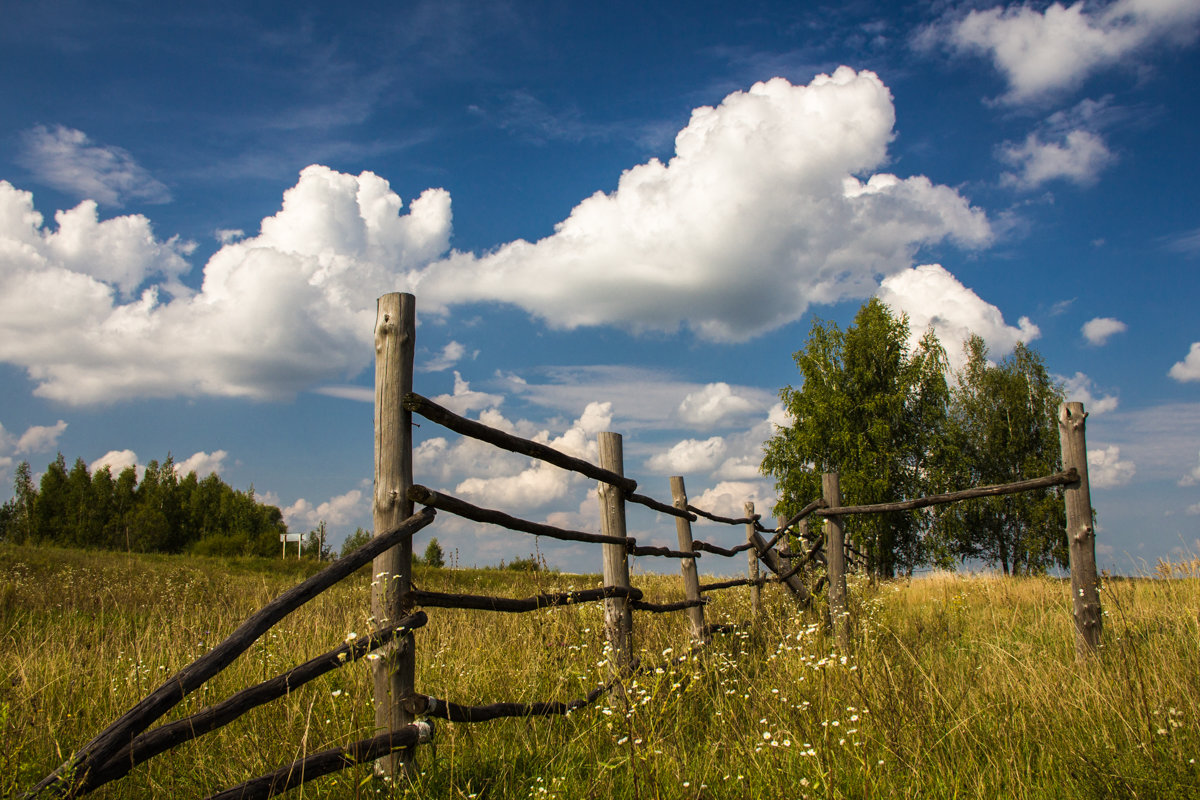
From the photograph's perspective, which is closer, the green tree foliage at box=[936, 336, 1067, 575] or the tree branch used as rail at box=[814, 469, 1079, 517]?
the tree branch used as rail at box=[814, 469, 1079, 517]

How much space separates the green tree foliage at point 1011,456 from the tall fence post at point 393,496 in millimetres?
27198

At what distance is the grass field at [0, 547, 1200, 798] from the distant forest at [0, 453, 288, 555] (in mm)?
43295

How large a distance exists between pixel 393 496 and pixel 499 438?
0.66 metres

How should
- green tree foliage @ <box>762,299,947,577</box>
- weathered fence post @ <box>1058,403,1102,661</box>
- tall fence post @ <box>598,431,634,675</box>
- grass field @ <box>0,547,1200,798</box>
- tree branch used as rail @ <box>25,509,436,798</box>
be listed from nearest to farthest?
1. tree branch used as rail @ <box>25,509,436,798</box>
2. grass field @ <box>0,547,1200,798</box>
3. tall fence post @ <box>598,431,634,675</box>
4. weathered fence post @ <box>1058,403,1102,661</box>
5. green tree foliage @ <box>762,299,947,577</box>

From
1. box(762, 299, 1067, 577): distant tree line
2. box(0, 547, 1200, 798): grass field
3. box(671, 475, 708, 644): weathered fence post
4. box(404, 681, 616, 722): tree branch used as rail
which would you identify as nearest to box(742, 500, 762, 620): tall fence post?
box(0, 547, 1200, 798): grass field

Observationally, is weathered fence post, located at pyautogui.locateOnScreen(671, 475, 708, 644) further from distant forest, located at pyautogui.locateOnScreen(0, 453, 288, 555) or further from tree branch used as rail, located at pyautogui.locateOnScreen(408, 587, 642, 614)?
distant forest, located at pyautogui.locateOnScreen(0, 453, 288, 555)

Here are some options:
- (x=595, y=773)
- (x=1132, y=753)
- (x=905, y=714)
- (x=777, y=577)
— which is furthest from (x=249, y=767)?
(x=777, y=577)

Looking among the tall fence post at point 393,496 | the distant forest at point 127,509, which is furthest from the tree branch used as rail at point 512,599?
the distant forest at point 127,509

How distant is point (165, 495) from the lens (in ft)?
200

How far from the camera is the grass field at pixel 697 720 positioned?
9.32 ft

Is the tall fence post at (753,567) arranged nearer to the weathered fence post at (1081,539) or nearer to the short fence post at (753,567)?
the short fence post at (753,567)

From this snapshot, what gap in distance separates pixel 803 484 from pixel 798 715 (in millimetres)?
22466

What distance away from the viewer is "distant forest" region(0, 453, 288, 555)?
53.5 metres

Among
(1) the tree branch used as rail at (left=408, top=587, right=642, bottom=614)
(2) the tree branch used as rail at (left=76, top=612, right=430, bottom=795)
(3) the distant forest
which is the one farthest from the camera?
(3) the distant forest
